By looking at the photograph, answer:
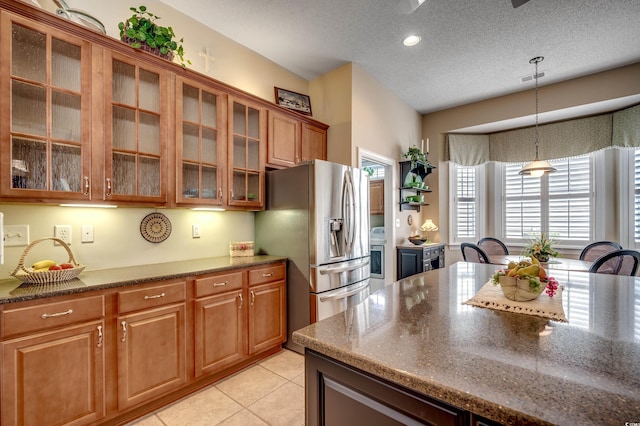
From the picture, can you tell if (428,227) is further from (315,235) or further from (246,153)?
(246,153)

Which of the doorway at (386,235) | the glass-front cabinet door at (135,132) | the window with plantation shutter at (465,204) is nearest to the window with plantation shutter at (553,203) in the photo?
the window with plantation shutter at (465,204)

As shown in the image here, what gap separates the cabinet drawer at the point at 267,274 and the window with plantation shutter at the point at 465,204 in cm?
347

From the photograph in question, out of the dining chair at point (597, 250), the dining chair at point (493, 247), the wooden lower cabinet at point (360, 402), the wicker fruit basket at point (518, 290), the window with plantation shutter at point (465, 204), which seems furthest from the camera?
the window with plantation shutter at point (465, 204)

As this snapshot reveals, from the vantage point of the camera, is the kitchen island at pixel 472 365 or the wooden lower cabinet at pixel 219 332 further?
the wooden lower cabinet at pixel 219 332

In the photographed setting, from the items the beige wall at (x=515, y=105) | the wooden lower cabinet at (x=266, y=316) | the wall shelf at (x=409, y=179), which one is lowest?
the wooden lower cabinet at (x=266, y=316)

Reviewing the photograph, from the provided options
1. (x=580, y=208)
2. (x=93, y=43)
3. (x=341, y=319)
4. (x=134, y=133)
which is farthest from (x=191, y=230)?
(x=580, y=208)

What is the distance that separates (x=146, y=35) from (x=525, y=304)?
9.27 feet

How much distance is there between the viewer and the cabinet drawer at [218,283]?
83.1 inches

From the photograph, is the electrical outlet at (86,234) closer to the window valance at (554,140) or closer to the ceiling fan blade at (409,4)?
the ceiling fan blade at (409,4)

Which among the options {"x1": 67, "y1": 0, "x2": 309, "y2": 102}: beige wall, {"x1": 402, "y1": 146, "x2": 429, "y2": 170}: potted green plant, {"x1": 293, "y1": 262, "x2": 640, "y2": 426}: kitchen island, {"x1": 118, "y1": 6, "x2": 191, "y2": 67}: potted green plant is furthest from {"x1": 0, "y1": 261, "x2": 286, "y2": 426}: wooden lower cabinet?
{"x1": 402, "y1": 146, "x2": 429, "y2": 170}: potted green plant

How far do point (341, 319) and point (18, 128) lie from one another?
2.06m

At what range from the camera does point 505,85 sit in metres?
4.04

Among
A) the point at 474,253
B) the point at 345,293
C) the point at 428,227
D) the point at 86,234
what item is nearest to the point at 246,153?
the point at 86,234

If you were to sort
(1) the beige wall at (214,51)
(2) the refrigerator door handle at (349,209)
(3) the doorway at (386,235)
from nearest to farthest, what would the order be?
(1) the beige wall at (214,51), (2) the refrigerator door handle at (349,209), (3) the doorway at (386,235)
